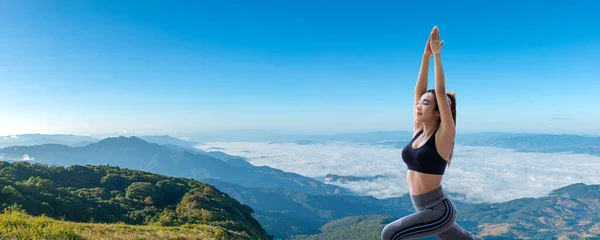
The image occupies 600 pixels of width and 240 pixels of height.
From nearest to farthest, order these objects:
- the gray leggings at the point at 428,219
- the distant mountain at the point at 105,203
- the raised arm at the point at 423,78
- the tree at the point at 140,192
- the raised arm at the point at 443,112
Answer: the raised arm at the point at 443,112, the gray leggings at the point at 428,219, the raised arm at the point at 423,78, the distant mountain at the point at 105,203, the tree at the point at 140,192

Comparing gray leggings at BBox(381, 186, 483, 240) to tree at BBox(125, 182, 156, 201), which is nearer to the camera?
gray leggings at BBox(381, 186, 483, 240)

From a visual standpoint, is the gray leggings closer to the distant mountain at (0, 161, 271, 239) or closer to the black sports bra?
the black sports bra

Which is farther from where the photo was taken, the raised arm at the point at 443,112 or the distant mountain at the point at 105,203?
the distant mountain at the point at 105,203

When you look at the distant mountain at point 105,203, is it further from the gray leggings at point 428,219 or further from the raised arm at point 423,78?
the raised arm at point 423,78

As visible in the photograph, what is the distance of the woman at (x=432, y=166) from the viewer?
12.8 ft

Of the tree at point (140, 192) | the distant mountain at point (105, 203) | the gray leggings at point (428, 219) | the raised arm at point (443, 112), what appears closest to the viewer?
the raised arm at point (443, 112)

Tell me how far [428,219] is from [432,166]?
75 centimetres

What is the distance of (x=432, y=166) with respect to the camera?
3.97m

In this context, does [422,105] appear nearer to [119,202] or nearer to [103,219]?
[103,219]

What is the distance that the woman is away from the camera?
389 centimetres

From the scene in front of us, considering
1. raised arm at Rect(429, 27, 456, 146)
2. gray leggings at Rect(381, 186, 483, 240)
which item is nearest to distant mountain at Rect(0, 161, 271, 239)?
gray leggings at Rect(381, 186, 483, 240)

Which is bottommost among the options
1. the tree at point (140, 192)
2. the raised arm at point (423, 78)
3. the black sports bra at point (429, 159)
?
the tree at point (140, 192)

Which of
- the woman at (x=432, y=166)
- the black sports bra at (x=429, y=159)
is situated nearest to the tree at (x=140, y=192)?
the woman at (x=432, y=166)

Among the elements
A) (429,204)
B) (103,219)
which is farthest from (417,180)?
(103,219)
